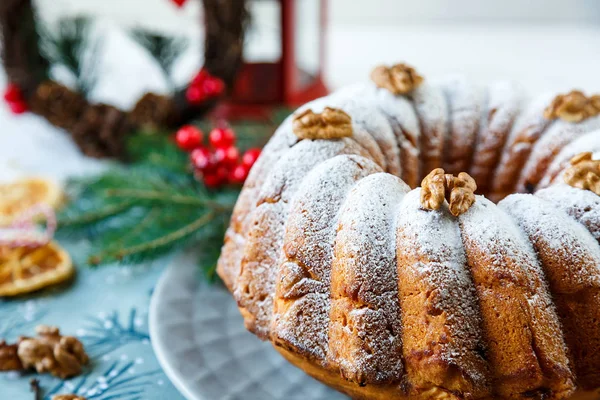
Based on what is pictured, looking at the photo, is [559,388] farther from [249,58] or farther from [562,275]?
[249,58]

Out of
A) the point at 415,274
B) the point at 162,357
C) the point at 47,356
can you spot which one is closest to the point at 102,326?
the point at 47,356

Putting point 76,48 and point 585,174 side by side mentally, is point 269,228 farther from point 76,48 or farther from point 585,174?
point 76,48

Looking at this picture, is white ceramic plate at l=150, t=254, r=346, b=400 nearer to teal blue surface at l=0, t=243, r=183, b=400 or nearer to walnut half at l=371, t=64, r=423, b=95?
teal blue surface at l=0, t=243, r=183, b=400

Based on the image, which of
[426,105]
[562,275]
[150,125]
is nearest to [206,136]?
[150,125]

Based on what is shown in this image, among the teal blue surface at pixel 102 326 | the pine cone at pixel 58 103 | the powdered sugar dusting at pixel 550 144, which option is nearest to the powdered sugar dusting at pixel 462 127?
the powdered sugar dusting at pixel 550 144

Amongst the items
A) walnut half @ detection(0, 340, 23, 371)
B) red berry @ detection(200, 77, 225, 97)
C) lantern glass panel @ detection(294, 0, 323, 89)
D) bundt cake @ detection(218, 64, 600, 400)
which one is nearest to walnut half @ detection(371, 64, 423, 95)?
bundt cake @ detection(218, 64, 600, 400)
